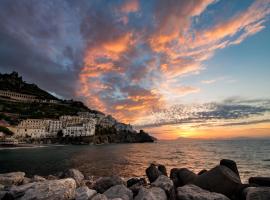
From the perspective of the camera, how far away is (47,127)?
6900 inches

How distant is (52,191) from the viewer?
9.24 m

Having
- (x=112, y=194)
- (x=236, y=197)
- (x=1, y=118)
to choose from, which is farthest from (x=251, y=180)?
(x=1, y=118)

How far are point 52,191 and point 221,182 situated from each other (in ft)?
29.0

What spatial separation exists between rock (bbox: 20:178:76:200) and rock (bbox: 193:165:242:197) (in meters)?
7.39

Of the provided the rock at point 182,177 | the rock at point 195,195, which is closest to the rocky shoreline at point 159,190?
the rock at point 195,195

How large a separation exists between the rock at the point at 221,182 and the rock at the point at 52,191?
7.39 metres

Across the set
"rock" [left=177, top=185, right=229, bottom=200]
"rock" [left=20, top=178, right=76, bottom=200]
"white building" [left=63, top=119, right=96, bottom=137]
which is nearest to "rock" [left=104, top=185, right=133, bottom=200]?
"rock" [left=20, top=178, right=76, bottom=200]

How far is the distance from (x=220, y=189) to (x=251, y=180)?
11.8ft

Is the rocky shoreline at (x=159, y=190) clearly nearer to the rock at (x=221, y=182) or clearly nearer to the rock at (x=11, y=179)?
the rock at (x=221, y=182)

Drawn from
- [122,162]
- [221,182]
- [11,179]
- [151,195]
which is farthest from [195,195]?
[122,162]

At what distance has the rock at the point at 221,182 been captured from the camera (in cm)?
1111

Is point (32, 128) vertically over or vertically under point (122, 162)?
over

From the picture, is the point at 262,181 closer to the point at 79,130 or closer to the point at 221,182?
the point at 221,182

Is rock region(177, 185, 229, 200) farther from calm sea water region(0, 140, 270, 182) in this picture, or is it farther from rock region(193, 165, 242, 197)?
calm sea water region(0, 140, 270, 182)
